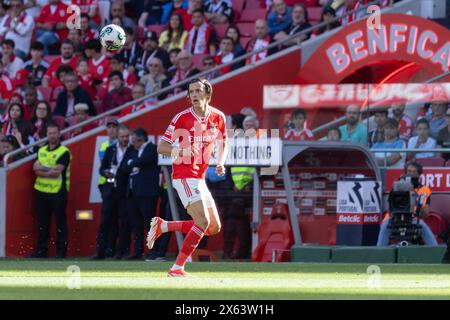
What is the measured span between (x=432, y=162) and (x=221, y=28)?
6.32 meters

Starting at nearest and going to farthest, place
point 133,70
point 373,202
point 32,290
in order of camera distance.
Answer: point 32,290, point 373,202, point 133,70

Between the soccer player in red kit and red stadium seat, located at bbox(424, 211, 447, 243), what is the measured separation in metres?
5.70

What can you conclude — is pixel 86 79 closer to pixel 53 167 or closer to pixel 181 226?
pixel 53 167

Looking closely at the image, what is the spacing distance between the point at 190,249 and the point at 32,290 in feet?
8.96

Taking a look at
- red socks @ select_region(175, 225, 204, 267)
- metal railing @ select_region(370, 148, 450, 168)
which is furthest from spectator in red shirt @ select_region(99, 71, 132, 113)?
red socks @ select_region(175, 225, 204, 267)

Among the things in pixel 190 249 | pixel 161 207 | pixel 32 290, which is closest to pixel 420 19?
pixel 161 207

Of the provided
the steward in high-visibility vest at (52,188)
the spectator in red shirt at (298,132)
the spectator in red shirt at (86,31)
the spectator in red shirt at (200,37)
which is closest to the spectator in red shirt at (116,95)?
the spectator in red shirt at (200,37)

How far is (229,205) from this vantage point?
22438 millimetres

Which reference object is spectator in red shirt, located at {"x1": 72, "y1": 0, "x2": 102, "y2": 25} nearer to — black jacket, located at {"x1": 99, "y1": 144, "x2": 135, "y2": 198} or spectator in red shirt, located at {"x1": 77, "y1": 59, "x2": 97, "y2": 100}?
spectator in red shirt, located at {"x1": 77, "y1": 59, "x2": 97, "y2": 100}

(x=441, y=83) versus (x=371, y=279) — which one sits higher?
(x=441, y=83)

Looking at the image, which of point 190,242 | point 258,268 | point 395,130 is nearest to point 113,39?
point 258,268

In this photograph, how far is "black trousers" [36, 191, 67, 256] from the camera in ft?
77.2

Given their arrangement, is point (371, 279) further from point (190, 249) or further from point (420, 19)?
point (420, 19)

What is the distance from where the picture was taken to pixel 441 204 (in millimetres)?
20406
